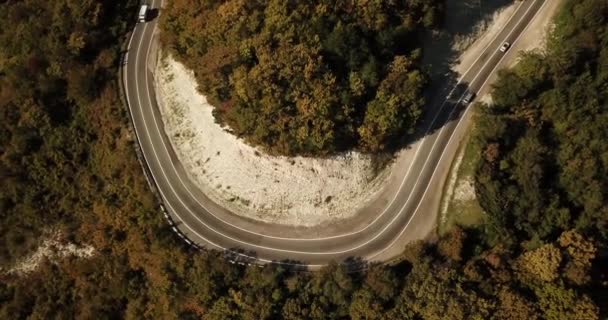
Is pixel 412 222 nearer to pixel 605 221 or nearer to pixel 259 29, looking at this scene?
pixel 605 221

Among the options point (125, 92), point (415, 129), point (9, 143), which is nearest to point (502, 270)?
point (415, 129)

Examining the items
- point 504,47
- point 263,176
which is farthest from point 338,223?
point 504,47

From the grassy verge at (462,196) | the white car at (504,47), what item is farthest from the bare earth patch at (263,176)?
the white car at (504,47)

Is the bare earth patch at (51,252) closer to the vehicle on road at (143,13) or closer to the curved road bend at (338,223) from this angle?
the curved road bend at (338,223)

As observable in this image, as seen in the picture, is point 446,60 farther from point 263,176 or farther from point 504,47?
point 263,176

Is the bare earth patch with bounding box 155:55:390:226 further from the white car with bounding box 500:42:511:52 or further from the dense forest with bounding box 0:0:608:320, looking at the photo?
the white car with bounding box 500:42:511:52

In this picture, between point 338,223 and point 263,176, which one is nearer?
point 263,176
